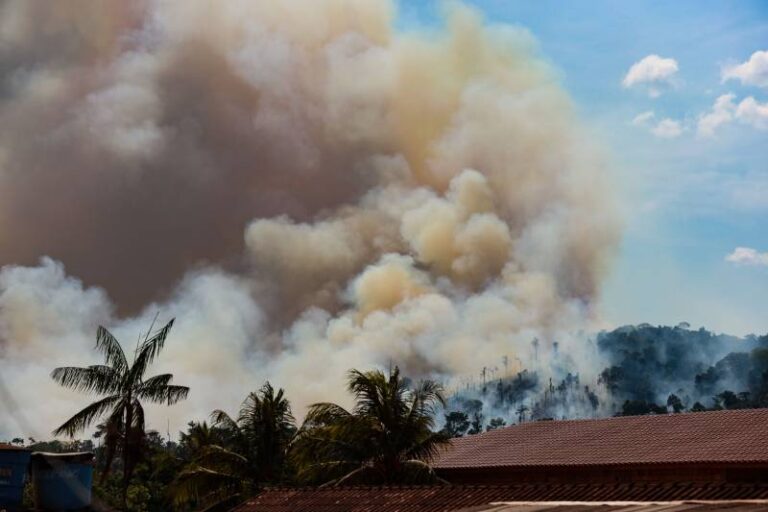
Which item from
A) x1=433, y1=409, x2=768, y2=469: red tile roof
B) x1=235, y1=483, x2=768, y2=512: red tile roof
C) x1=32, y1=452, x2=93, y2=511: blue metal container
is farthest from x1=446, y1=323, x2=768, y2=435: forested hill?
x1=32, y1=452, x2=93, y2=511: blue metal container

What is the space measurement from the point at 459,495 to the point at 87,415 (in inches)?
686

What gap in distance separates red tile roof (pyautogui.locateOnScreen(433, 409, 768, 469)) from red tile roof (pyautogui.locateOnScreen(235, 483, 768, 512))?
46.2 ft

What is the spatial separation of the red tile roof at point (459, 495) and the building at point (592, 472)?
0.08 feet

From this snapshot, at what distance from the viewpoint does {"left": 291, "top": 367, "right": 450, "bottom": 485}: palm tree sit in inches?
1516

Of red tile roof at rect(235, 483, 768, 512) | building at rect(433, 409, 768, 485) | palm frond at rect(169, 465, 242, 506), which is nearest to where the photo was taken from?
red tile roof at rect(235, 483, 768, 512)

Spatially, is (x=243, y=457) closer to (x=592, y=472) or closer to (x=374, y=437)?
(x=374, y=437)

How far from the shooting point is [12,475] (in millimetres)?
16641

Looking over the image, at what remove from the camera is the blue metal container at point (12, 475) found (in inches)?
641

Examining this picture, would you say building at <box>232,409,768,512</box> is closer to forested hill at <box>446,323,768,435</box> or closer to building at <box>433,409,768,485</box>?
building at <box>433,409,768,485</box>

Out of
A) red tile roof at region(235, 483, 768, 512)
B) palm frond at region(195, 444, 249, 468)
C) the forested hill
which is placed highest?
the forested hill

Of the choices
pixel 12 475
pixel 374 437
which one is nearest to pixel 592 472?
pixel 374 437

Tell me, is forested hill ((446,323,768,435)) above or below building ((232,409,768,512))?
above

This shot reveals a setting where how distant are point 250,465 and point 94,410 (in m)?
7.67

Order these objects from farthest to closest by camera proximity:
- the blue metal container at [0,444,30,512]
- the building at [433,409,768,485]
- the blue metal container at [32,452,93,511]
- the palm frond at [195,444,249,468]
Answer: the palm frond at [195,444,249,468], the building at [433,409,768,485], the blue metal container at [0,444,30,512], the blue metal container at [32,452,93,511]
